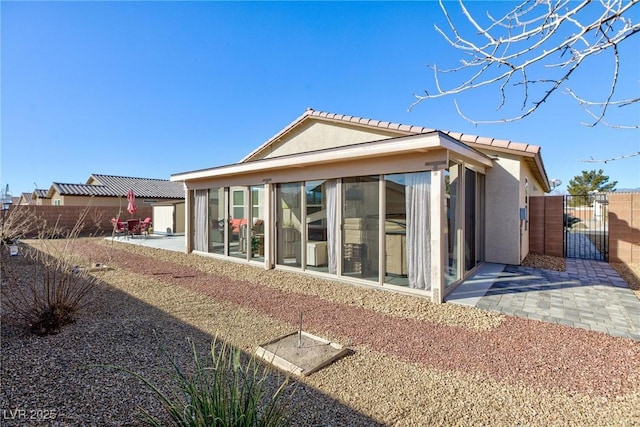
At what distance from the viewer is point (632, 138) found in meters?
2.07

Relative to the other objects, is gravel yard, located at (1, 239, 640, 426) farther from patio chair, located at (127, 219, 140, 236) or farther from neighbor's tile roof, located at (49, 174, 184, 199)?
neighbor's tile roof, located at (49, 174, 184, 199)

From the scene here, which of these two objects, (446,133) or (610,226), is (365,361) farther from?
(610,226)

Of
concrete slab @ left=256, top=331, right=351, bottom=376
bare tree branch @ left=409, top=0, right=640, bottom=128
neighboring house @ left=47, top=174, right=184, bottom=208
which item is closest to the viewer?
bare tree branch @ left=409, top=0, right=640, bottom=128

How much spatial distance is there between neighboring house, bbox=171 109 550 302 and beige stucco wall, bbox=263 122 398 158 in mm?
64

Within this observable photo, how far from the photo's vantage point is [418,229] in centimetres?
596

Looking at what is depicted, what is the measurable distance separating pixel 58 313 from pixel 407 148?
19.8ft

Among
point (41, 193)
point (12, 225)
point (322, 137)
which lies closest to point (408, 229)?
point (322, 137)

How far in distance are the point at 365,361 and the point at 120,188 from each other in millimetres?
29714

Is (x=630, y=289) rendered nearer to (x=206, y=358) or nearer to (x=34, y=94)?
(x=206, y=358)

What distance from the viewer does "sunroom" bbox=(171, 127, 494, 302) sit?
5734 millimetres

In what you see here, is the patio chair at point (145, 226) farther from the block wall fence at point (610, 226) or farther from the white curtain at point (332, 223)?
the block wall fence at point (610, 226)

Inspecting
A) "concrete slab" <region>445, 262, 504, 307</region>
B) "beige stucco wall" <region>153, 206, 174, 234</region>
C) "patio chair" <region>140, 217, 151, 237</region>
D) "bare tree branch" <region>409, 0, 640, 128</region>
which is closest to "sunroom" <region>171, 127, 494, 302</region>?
"concrete slab" <region>445, 262, 504, 307</region>

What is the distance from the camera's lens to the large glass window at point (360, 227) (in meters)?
6.50

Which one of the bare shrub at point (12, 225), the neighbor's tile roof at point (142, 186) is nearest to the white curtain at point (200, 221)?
the bare shrub at point (12, 225)
